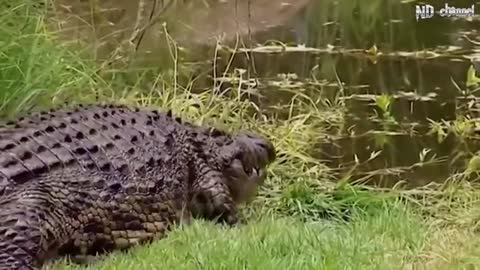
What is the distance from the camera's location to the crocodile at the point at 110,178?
2.65 metres

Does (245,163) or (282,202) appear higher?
(245,163)

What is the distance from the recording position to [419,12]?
15.4 ft

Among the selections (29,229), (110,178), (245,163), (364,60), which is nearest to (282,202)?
(245,163)

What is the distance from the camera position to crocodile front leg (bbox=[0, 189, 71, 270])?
2.51m

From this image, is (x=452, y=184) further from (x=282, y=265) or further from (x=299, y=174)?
(x=282, y=265)

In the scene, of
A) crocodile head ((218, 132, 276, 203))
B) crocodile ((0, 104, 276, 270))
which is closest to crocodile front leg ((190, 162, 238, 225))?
crocodile ((0, 104, 276, 270))

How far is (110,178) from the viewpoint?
9.81ft

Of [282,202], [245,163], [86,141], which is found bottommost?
[282,202]

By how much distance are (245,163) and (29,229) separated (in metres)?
1.23

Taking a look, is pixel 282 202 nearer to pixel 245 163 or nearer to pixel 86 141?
pixel 245 163

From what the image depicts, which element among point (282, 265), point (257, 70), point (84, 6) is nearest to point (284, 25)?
point (257, 70)

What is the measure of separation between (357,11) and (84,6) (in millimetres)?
1347

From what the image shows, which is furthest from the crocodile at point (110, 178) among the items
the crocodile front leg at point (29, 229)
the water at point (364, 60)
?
the water at point (364, 60)

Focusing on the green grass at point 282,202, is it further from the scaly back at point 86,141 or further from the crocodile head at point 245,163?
the scaly back at point 86,141
